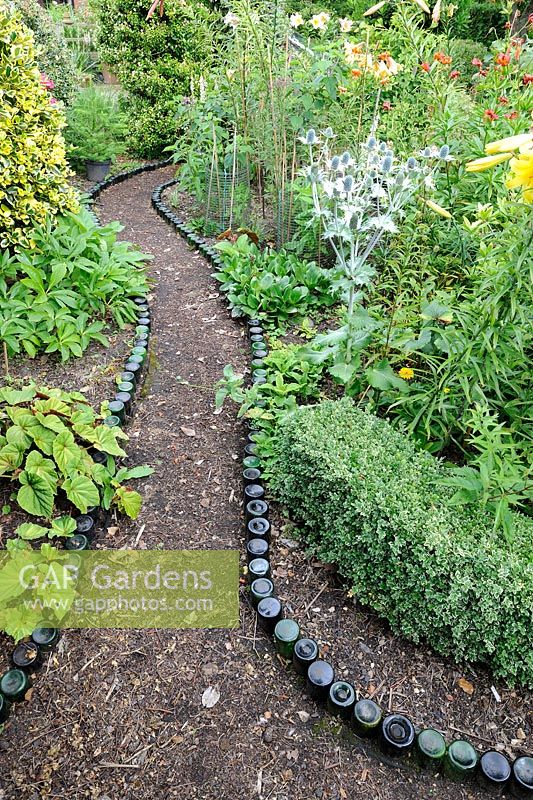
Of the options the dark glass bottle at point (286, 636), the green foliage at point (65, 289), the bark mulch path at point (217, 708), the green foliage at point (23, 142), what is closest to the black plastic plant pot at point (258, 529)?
the bark mulch path at point (217, 708)

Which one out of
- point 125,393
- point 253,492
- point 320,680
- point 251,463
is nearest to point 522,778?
point 320,680

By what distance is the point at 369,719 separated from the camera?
171 cm

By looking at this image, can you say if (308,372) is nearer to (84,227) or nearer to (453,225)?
(453,225)

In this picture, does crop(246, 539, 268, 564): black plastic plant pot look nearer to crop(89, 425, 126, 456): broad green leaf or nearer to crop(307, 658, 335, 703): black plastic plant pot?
crop(307, 658, 335, 703): black plastic plant pot

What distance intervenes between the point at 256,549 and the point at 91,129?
6.10m

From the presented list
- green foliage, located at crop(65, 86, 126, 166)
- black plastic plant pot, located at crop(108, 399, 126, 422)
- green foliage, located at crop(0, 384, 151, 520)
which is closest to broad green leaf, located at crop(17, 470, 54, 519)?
green foliage, located at crop(0, 384, 151, 520)

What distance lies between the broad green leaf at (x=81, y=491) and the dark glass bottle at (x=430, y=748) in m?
1.43

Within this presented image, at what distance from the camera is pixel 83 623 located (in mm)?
2029

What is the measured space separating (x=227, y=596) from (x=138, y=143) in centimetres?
699

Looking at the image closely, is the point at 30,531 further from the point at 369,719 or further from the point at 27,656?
the point at 369,719

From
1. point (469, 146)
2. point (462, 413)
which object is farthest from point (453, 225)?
point (462, 413)

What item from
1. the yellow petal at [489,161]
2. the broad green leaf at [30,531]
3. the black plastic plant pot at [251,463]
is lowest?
the black plastic plant pot at [251,463]

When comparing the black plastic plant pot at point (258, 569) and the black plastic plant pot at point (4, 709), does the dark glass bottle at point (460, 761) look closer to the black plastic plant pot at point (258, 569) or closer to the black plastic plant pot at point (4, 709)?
the black plastic plant pot at point (258, 569)

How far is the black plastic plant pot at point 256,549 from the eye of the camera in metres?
2.21
